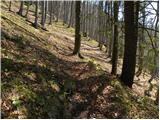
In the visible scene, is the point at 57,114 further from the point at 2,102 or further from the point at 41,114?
the point at 2,102

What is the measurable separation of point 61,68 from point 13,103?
6101 mm

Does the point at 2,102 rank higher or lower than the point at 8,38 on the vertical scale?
lower

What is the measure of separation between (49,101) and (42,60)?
4.44 metres

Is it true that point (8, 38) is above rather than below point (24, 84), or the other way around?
above

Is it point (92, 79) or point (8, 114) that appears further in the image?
point (92, 79)

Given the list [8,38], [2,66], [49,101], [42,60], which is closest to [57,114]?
[49,101]

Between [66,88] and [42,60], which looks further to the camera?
[42,60]

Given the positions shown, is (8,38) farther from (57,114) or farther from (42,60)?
(57,114)

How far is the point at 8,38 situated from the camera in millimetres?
15961

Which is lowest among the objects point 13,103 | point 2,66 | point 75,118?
point 75,118

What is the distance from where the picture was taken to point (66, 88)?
12.8 meters

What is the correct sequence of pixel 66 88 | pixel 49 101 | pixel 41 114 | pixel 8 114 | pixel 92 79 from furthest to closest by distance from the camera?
pixel 92 79
pixel 66 88
pixel 49 101
pixel 41 114
pixel 8 114

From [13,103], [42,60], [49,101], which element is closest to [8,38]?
[42,60]

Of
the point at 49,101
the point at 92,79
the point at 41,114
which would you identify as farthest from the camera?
the point at 92,79
